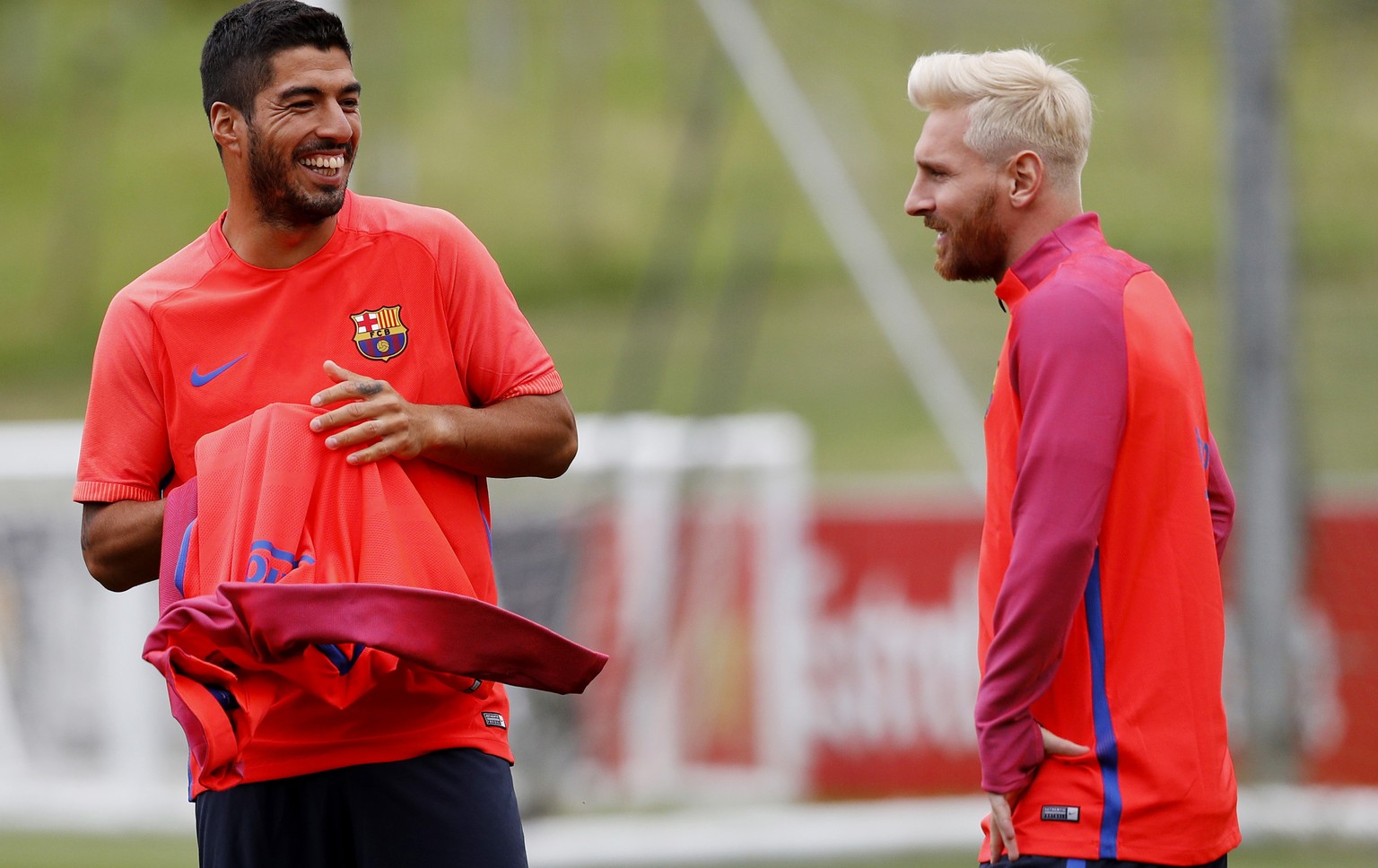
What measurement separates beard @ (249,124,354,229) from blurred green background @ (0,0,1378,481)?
0.18 metres

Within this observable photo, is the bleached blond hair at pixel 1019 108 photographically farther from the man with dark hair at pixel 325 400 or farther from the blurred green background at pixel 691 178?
the blurred green background at pixel 691 178

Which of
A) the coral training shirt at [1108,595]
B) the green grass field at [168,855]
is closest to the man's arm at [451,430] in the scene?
the coral training shirt at [1108,595]

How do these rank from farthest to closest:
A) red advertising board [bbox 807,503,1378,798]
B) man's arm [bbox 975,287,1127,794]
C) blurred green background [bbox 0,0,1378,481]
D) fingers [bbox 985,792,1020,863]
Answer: blurred green background [bbox 0,0,1378,481]
red advertising board [bbox 807,503,1378,798]
fingers [bbox 985,792,1020,863]
man's arm [bbox 975,287,1127,794]

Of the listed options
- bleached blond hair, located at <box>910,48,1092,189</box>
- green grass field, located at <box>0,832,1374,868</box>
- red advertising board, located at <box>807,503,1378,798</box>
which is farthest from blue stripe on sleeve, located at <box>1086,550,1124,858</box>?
red advertising board, located at <box>807,503,1378,798</box>

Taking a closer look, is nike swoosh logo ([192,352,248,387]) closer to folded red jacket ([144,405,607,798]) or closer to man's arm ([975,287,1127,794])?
folded red jacket ([144,405,607,798])

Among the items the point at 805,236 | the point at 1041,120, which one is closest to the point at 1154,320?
the point at 1041,120

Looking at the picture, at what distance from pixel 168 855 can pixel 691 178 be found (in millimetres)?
20755

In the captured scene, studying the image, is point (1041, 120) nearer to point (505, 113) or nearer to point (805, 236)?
point (805, 236)

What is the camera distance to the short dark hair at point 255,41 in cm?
278

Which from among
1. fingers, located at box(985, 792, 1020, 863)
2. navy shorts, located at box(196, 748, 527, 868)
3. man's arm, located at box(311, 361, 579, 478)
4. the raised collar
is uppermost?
the raised collar

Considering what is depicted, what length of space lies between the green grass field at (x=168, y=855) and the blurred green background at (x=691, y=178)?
197cm

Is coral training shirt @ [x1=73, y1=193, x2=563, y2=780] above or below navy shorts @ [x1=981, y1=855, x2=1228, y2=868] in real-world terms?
above

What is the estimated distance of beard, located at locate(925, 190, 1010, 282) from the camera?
8.95 ft

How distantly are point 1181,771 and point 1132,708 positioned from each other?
11 centimetres
